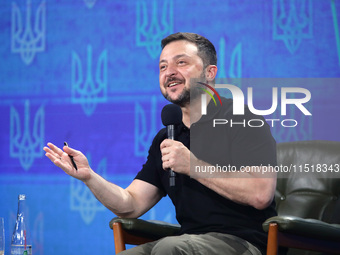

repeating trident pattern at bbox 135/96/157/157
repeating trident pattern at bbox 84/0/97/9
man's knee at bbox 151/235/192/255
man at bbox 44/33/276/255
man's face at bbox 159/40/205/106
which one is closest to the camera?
man's knee at bbox 151/235/192/255

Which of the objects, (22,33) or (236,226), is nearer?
(236,226)

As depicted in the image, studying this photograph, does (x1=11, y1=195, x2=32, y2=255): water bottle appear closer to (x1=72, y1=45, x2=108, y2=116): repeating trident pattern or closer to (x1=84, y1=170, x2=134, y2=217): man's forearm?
(x1=84, y1=170, x2=134, y2=217): man's forearm

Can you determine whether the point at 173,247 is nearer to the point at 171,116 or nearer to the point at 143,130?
the point at 171,116

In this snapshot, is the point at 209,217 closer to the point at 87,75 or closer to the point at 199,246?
the point at 199,246

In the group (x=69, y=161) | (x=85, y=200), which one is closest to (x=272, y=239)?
(x=69, y=161)

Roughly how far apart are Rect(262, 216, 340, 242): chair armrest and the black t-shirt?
0.56ft

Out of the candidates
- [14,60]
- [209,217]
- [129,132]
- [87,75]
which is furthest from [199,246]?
[14,60]

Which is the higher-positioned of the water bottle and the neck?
the neck

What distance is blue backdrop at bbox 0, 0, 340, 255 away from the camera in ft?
9.82

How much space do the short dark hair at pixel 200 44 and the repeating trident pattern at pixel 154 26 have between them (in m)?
1.04

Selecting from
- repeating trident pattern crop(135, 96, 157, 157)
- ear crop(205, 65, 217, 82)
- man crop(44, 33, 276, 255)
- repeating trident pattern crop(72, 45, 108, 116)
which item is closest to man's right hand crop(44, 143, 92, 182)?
man crop(44, 33, 276, 255)

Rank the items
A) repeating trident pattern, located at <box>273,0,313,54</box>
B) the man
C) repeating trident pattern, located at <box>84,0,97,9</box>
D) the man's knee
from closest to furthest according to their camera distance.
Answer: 1. the man's knee
2. the man
3. repeating trident pattern, located at <box>273,0,313,54</box>
4. repeating trident pattern, located at <box>84,0,97,9</box>

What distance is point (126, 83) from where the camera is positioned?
10.6 ft

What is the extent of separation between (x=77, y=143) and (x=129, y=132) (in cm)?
34
